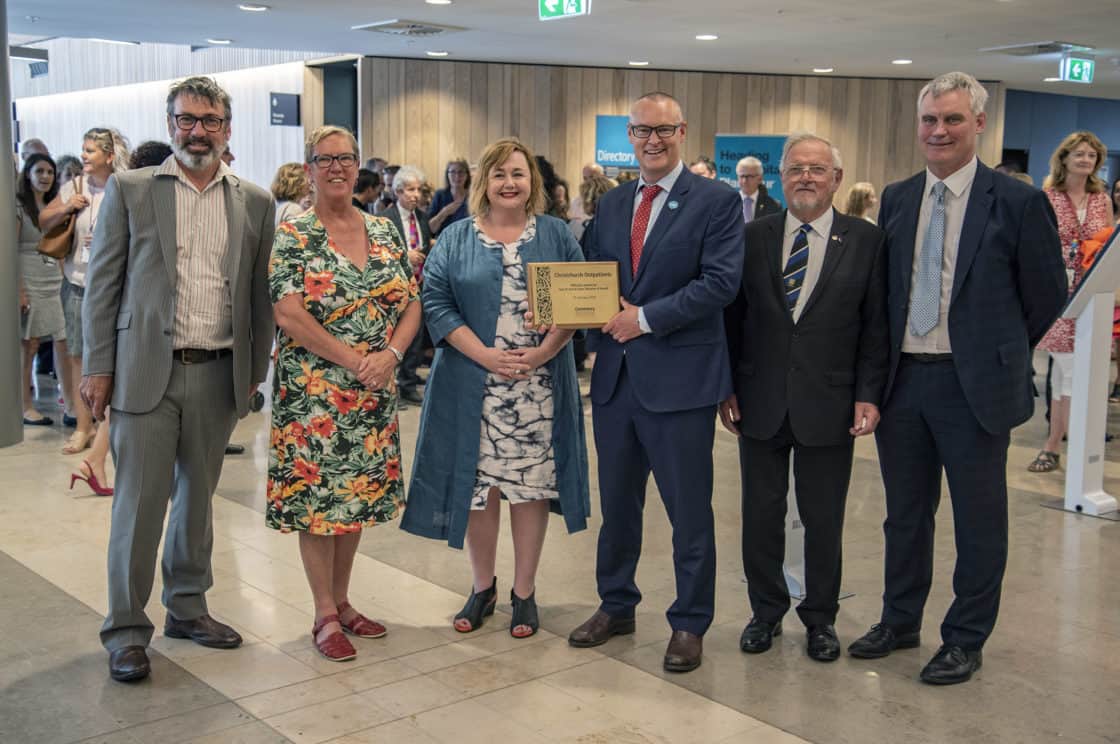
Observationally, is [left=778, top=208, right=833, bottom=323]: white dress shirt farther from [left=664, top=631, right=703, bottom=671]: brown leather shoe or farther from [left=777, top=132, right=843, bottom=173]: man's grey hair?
[left=664, top=631, right=703, bottom=671]: brown leather shoe

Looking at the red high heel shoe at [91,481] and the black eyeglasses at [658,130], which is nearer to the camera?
the black eyeglasses at [658,130]

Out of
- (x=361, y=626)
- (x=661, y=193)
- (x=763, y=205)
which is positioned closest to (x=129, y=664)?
(x=361, y=626)

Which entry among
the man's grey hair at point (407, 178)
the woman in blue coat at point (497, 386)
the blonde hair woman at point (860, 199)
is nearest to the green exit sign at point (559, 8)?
the man's grey hair at point (407, 178)

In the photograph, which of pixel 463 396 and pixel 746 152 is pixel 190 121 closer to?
pixel 463 396

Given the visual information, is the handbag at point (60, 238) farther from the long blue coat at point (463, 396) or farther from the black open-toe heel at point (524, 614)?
the black open-toe heel at point (524, 614)

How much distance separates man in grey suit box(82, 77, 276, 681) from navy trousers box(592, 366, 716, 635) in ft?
3.97

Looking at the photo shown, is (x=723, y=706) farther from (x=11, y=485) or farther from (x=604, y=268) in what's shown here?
(x=11, y=485)

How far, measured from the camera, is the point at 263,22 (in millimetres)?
11562

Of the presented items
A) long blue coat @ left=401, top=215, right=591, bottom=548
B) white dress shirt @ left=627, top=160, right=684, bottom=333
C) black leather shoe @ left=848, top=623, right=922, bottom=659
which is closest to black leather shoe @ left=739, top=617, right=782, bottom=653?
black leather shoe @ left=848, top=623, right=922, bottom=659

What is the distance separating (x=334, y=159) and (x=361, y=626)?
1.57 meters

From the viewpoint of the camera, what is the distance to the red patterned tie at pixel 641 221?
3.76m

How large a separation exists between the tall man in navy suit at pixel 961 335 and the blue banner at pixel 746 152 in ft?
34.9

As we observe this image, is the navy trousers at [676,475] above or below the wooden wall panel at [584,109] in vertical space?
below

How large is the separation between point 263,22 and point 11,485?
22.6 ft
